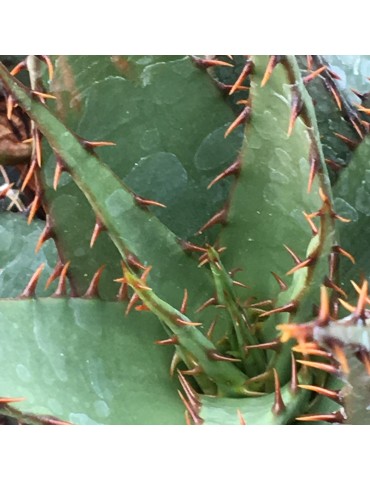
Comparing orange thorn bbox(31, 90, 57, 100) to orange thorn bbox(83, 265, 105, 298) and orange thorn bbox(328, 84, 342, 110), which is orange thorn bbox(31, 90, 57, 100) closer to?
orange thorn bbox(83, 265, 105, 298)

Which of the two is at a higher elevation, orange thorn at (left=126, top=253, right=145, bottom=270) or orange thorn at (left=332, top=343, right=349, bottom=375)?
orange thorn at (left=332, top=343, right=349, bottom=375)

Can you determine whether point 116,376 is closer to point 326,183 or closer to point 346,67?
point 326,183

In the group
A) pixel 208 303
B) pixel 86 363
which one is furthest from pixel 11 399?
pixel 208 303

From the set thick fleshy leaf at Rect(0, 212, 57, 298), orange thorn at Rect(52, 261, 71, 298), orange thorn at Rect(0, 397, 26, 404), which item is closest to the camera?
orange thorn at Rect(0, 397, 26, 404)

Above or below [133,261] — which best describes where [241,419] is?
below

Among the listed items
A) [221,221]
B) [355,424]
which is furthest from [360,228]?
[355,424]

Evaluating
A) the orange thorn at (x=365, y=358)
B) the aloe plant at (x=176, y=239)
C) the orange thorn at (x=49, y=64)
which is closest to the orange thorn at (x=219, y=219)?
the aloe plant at (x=176, y=239)

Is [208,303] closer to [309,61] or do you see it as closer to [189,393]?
[189,393]

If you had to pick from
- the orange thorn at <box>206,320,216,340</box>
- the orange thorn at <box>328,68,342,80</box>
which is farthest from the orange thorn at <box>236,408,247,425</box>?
the orange thorn at <box>328,68,342,80</box>

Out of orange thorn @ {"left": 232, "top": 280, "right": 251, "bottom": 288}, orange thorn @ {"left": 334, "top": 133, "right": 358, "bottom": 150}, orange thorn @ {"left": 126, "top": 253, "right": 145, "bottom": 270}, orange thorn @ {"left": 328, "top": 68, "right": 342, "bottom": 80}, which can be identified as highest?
orange thorn @ {"left": 328, "top": 68, "right": 342, "bottom": 80}
